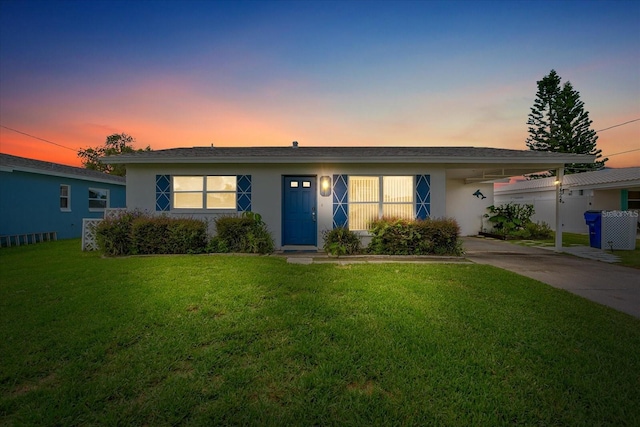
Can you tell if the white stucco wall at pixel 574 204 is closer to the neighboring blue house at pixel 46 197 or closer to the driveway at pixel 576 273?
the driveway at pixel 576 273

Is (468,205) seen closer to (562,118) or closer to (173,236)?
(173,236)

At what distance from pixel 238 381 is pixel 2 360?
2293 mm

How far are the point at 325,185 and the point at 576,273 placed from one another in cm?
627

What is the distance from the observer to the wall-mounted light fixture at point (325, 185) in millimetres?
8477

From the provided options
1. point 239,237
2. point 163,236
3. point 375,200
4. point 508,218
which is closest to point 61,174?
point 163,236

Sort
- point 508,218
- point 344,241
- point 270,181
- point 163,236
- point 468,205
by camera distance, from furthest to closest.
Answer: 1. point 468,205
2. point 508,218
3. point 270,181
4. point 344,241
5. point 163,236

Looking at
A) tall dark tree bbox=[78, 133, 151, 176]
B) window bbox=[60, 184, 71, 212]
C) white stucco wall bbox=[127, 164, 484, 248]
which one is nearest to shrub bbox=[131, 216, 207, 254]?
white stucco wall bbox=[127, 164, 484, 248]

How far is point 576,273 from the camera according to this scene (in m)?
6.07

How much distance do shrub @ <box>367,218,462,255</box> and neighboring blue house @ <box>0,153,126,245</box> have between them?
14.1 metres

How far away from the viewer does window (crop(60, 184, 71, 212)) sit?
43.3 feet

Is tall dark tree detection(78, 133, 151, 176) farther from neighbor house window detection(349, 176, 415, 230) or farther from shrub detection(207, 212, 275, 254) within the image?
neighbor house window detection(349, 176, 415, 230)

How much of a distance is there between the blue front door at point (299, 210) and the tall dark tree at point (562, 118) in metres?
24.8

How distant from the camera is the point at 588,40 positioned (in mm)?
10609

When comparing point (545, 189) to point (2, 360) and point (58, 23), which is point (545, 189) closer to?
point (2, 360)
